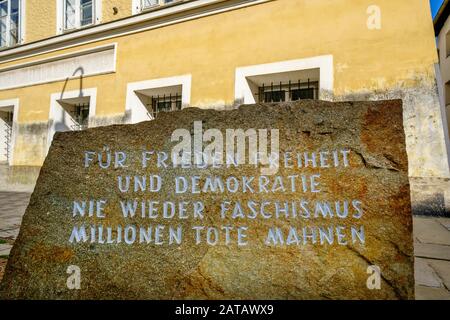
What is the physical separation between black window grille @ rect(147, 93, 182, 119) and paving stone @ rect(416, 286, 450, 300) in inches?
210

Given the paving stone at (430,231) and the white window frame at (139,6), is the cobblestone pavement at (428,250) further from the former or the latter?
the white window frame at (139,6)

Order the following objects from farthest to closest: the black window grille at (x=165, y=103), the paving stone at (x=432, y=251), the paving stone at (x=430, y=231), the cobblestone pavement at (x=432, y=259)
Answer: the black window grille at (x=165, y=103) < the paving stone at (x=430, y=231) < the paving stone at (x=432, y=251) < the cobblestone pavement at (x=432, y=259)

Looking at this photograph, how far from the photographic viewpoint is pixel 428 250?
9.21 ft

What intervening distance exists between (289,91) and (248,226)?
4106 mm

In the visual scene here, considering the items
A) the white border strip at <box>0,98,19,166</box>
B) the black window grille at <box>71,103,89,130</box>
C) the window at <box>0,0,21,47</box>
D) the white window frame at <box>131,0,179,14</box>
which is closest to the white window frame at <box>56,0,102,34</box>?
the white window frame at <box>131,0,179,14</box>

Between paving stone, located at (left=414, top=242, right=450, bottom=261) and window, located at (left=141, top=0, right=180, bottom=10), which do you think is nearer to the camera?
paving stone, located at (left=414, top=242, right=450, bottom=261)

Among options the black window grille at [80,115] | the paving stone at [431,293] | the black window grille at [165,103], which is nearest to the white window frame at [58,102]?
the black window grille at [80,115]

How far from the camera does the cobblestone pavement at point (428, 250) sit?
6.81 feet

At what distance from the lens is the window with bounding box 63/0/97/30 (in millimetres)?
7508

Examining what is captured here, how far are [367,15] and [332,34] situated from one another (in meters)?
0.54

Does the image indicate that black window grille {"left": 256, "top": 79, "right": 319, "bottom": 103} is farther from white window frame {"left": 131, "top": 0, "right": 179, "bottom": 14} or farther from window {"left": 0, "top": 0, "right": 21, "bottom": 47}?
window {"left": 0, "top": 0, "right": 21, "bottom": 47}

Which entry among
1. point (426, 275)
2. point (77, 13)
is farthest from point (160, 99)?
point (426, 275)

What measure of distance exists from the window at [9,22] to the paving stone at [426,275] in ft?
34.0
